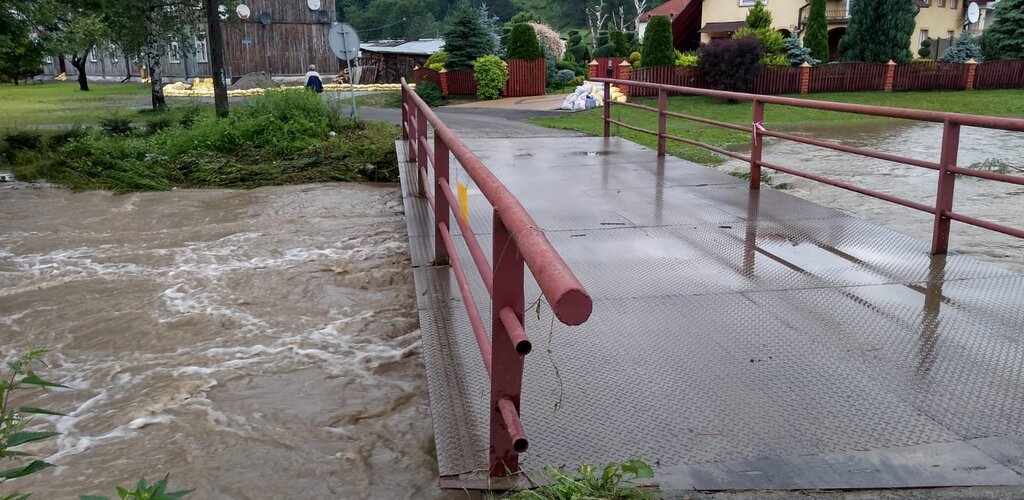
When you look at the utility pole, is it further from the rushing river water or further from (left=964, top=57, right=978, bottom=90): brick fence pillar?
(left=964, top=57, right=978, bottom=90): brick fence pillar

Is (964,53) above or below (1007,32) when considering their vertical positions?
below

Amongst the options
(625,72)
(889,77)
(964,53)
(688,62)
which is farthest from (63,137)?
(964,53)

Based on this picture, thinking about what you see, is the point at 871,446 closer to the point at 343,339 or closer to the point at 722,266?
the point at 722,266

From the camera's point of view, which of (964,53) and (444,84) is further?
(964,53)

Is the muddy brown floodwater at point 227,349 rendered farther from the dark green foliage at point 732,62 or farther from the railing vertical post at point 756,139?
the dark green foliage at point 732,62

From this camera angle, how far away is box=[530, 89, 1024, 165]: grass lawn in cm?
1719

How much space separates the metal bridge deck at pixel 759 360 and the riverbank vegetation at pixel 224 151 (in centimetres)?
661

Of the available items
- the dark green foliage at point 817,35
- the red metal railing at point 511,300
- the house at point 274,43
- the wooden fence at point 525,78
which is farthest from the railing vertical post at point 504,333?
the house at point 274,43

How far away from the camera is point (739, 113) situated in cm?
2492

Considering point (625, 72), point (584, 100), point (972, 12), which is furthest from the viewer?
point (972, 12)

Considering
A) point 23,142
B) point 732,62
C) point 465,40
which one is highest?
point 465,40

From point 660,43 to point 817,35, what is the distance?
26.1 feet

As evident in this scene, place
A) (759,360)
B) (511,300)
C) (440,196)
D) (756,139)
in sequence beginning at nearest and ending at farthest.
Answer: (511,300) < (759,360) < (440,196) < (756,139)

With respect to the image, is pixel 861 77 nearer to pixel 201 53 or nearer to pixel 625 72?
pixel 625 72
